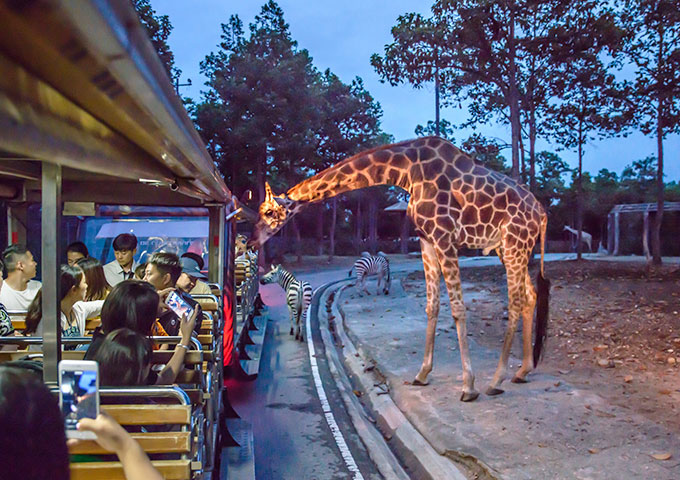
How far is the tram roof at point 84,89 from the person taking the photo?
3.76 feet

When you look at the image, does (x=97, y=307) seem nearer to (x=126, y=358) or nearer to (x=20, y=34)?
(x=126, y=358)

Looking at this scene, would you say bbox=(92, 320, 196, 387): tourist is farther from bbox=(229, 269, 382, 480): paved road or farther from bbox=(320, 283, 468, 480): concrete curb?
bbox=(320, 283, 468, 480): concrete curb

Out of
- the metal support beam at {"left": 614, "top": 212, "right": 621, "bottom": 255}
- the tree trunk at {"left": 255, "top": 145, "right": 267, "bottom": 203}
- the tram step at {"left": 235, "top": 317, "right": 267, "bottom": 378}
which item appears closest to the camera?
the tram step at {"left": 235, "top": 317, "right": 267, "bottom": 378}

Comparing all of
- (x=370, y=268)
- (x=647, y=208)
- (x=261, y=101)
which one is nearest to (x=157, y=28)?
(x=261, y=101)

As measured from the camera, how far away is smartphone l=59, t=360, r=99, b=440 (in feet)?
4.91

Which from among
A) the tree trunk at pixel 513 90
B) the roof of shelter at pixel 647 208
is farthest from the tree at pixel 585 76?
the roof of shelter at pixel 647 208

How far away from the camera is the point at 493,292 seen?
14336 millimetres

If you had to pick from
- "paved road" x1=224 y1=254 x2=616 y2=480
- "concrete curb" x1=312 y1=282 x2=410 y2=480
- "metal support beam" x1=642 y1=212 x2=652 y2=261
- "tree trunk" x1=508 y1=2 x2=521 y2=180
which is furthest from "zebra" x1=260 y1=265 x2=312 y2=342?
"metal support beam" x1=642 y1=212 x2=652 y2=261

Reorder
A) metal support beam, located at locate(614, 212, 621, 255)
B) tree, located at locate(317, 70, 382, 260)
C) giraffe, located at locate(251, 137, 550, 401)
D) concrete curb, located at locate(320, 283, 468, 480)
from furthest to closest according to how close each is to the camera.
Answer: metal support beam, located at locate(614, 212, 621, 255) → tree, located at locate(317, 70, 382, 260) → giraffe, located at locate(251, 137, 550, 401) → concrete curb, located at locate(320, 283, 468, 480)

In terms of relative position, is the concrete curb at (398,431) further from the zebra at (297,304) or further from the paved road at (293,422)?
the zebra at (297,304)

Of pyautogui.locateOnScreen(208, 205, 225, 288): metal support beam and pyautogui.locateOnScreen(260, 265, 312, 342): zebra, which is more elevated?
pyautogui.locateOnScreen(208, 205, 225, 288): metal support beam

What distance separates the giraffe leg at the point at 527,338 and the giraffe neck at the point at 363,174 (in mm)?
2009

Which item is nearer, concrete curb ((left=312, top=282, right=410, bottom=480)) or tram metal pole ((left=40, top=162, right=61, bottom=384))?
tram metal pole ((left=40, top=162, right=61, bottom=384))

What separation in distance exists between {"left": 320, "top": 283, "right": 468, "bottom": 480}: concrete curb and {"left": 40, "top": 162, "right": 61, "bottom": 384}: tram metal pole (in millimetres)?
3082
